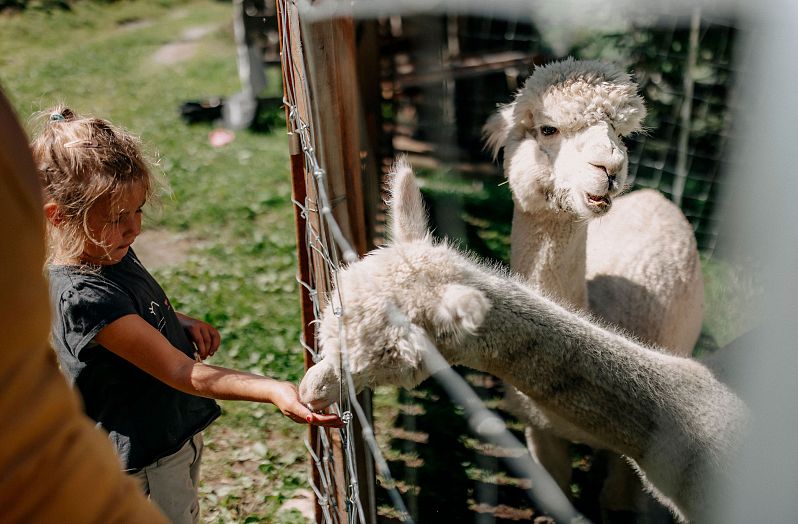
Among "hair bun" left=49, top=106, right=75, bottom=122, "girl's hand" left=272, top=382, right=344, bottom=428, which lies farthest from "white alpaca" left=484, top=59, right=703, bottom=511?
"hair bun" left=49, top=106, right=75, bottom=122

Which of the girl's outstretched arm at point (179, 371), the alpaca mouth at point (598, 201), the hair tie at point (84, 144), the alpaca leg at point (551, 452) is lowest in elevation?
the alpaca leg at point (551, 452)

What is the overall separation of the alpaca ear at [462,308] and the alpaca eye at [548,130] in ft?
3.42

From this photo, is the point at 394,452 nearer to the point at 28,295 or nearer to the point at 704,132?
the point at 28,295

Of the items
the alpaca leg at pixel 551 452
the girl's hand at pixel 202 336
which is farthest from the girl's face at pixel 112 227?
the alpaca leg at pixel 551 452

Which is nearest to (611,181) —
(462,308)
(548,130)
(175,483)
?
(548,130)

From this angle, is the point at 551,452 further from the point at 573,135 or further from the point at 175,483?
the point at 175,483

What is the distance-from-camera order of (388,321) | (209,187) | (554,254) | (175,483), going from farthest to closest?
(209,187)
(554,254)
(175,483)
(388,321)

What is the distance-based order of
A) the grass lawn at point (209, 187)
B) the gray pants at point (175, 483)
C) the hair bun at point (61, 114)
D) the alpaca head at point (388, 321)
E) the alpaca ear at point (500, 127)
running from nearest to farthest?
the alpaca head at point (388, 321) → the hair bun at point (61, 114) → the gray pants at point (175, 483) → the alpaca ear at point (500, 127) → the grass lawn at point (209, 187)

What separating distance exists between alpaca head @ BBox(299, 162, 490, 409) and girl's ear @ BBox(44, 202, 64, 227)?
30.2 inches

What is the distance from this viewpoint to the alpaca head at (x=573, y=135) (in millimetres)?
2461

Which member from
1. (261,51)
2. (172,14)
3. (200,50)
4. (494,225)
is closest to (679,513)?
(494,225)

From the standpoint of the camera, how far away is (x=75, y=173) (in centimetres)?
189

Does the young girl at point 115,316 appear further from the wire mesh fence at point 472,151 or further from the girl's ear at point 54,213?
the wire mesh fence at point 472,151

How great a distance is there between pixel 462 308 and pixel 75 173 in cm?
111
